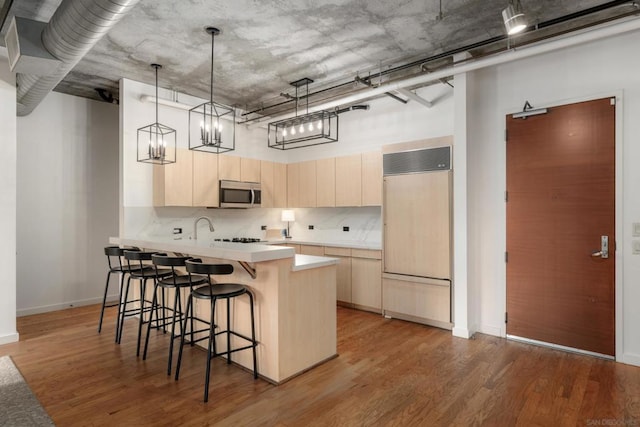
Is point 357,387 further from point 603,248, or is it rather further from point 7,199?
point 7,199

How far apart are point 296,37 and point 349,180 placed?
2251mm

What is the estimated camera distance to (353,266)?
16.8ft

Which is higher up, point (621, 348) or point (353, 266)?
point (353, 266)

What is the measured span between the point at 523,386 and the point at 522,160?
7.21 feet

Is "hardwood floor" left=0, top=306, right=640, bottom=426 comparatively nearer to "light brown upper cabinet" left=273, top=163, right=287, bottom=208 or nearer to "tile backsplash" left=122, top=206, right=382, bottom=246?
"tile backsplash" left=122, top=206, right=382, bottom=246

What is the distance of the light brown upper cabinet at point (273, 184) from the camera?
19.7 feet

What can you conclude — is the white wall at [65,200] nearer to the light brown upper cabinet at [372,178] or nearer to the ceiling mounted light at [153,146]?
the ceiling mounted light at [153,146]

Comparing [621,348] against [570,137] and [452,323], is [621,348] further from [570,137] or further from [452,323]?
[570,137]

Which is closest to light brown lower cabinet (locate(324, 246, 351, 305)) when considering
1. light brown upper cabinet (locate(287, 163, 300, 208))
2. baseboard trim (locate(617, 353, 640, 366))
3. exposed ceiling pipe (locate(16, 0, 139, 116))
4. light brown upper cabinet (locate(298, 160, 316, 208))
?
light brown upper cabinet (locate(298, 160, 316, 208))

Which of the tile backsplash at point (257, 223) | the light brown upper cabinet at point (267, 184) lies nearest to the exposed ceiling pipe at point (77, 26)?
the tile backsplash at point (257, 223)

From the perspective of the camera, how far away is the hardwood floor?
2422 mm

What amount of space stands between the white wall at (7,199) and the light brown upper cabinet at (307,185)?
3.66 m

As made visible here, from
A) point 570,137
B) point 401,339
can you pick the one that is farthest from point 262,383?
point 570,137

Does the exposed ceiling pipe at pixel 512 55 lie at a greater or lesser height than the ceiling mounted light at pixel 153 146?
greater
